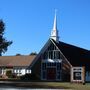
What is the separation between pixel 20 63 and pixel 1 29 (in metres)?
21.2

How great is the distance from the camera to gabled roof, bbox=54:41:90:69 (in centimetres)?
6291

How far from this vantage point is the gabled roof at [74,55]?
206 ft

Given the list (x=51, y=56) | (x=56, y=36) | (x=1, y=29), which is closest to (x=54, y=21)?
(x=56, y=36)

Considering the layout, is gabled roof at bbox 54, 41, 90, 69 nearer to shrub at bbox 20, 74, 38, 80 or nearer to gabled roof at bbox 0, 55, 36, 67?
shrub at bbox 20, 74, 38, 80

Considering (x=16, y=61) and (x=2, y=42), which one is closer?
(x=2, y=42)

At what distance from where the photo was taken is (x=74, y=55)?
65.1 m

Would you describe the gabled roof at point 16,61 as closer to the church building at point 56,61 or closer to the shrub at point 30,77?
the church building at point 56,61

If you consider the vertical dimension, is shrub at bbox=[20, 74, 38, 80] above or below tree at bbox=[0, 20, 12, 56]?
below


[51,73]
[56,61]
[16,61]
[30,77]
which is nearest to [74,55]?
[56,61]

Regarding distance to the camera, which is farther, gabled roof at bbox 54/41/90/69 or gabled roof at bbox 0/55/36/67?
gabled roof at bbox 0/55/36/67

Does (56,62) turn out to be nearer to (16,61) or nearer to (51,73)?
(51,73)

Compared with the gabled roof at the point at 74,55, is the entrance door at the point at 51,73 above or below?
below

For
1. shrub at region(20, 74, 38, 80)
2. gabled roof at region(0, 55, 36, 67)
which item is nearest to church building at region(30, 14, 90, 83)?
shrub at region(20, 74, 38, 80)

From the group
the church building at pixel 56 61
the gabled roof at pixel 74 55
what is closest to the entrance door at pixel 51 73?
the church building at pixel 56 61
